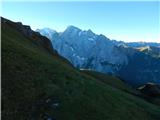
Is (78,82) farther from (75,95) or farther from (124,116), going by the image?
(124,116)

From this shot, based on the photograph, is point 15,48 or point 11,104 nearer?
point 11,104

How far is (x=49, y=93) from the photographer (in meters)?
37.0

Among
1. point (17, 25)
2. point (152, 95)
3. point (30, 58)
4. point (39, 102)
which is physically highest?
point (17, 25)

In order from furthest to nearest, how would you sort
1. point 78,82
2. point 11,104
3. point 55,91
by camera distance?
point 78,82, point 55,91, point 11,104

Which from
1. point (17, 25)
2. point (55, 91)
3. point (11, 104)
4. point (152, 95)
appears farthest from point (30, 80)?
point (152, 95)

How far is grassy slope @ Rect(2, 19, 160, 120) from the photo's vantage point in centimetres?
3381

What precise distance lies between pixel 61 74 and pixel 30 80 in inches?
244

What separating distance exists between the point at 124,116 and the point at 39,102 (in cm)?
1087

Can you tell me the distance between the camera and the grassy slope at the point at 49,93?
111ft

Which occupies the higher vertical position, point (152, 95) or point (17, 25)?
point (17, 25)

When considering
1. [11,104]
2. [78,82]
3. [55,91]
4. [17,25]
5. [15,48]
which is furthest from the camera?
[17,25]

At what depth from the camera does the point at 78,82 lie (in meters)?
43.6

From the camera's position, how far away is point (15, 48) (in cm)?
4703

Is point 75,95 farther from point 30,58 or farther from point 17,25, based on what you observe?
point 17,25
